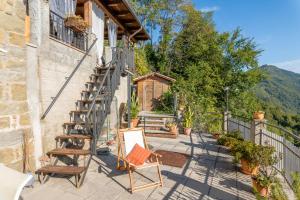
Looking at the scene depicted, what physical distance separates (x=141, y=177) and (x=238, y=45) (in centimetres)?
2088

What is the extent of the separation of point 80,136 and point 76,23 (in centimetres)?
331

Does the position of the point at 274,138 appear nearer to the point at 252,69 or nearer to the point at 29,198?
the point at 29,198

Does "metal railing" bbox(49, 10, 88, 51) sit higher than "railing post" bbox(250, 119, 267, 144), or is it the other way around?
"metal railing" bbox(49, 10, 88, 51)

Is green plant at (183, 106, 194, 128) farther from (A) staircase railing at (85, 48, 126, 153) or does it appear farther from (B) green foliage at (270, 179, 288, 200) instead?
(B) green foliage at (270, 179, 288, 200)

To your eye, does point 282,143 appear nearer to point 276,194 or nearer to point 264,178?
point 264,178

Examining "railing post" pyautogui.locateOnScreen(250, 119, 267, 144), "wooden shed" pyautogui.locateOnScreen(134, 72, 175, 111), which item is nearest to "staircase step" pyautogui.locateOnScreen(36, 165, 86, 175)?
"railing post" pyautogui.locateOnScreen(250, 119, 267, 144)

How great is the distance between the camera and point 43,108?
4.96 metres

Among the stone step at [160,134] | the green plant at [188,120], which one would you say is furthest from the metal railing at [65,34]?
the green plant at [188,120]

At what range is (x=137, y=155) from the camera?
14.7ft

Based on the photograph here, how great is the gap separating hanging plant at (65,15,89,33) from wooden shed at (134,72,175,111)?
10578mm

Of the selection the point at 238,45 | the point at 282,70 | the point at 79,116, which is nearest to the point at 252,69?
the point at 238,45

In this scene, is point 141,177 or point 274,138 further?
point 274,138

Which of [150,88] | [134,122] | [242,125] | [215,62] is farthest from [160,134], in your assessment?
[215,62]

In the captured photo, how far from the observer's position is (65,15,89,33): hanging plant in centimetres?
655
